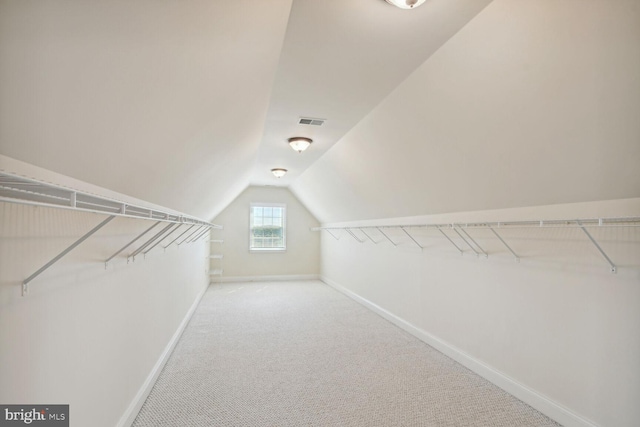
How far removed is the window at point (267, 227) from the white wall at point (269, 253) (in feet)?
0.34

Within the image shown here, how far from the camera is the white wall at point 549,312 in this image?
2020 millimetres

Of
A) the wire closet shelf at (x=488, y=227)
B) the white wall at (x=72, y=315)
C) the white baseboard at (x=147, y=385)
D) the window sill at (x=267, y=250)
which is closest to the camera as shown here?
the white wall at (x=72, y=315)

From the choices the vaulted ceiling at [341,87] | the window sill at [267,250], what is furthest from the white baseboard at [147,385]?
the window sill at [267,250]

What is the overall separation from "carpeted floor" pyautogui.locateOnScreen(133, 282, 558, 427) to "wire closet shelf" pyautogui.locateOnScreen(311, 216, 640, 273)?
1.12 meters

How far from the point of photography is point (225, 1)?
1.38m

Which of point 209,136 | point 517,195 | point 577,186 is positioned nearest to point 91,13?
point 209,136

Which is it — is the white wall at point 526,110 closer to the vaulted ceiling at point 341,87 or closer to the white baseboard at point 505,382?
the vaulted ceiling at point 341,87

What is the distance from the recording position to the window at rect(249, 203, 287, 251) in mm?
8320

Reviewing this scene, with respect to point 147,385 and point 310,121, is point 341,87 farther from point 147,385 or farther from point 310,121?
point 147,385

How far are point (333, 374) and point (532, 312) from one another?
168 centimetres

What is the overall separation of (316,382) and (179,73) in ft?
8.30

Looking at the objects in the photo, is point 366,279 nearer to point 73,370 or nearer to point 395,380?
point 395,380

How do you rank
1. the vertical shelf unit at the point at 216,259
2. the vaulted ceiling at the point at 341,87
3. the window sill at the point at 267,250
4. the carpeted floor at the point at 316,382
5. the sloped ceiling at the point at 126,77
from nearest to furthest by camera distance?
the sloped ceiling at the point at 126,77 → the vaulted ceiling at the point at 341,87 → the carpeted floor at the point at 316,382 → the vertical shelf unit at the point at 216,259 → the window sill at the point at 267,250

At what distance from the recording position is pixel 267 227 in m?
8.41
